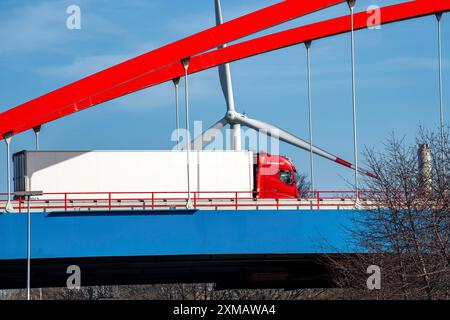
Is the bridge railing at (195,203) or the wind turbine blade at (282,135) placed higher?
the wind turbine blade at (282,135)

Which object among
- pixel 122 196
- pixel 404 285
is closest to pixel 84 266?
pixel 122 196

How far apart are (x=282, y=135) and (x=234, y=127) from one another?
3811mm

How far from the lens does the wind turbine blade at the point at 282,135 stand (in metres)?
56.6

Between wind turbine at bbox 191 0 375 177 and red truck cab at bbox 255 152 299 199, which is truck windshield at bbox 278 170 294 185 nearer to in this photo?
red truck cab at bbox 255 152 299 199

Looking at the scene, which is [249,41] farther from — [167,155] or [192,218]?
[192,218]

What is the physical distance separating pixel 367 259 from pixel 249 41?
13651 mm

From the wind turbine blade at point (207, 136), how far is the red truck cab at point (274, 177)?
643 centimetres

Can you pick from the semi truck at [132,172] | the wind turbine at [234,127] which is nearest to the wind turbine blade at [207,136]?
the wind turbine at [234,127]

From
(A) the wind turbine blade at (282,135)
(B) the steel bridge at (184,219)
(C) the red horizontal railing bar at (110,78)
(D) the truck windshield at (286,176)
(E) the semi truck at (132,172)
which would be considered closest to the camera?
(B) the steel bridge at (184,219)

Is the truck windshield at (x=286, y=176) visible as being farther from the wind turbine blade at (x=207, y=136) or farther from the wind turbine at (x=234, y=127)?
the wind turbine blade at (x=207, y=136)

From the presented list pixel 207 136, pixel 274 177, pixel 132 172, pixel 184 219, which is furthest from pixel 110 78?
pixel 207 136

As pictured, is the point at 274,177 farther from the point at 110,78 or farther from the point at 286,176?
the point at 110,78

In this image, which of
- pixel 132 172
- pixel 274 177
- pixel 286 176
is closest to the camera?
pixel 132 172

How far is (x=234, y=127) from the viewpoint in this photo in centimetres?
6250
